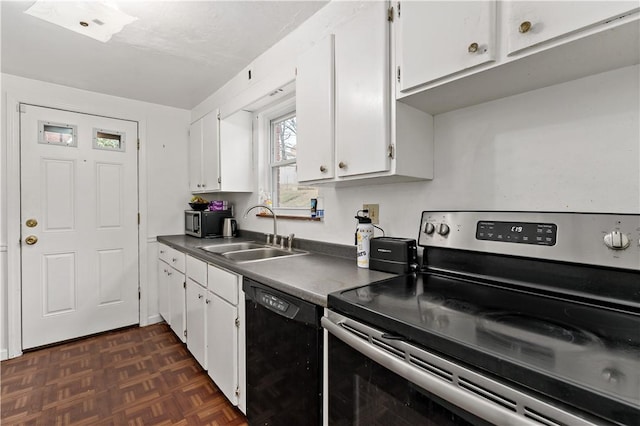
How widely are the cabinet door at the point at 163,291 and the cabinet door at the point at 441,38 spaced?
2.55 meters

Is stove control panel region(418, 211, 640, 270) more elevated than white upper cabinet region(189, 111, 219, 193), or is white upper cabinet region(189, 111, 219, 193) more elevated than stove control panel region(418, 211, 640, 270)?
white upper cabinet region(189, 111, 219, 193)

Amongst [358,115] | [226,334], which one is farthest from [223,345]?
[358,115]

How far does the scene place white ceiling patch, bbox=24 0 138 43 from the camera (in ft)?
5.14

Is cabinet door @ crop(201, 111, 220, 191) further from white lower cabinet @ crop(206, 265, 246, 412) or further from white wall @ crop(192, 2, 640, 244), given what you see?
white wall @ crop(192, 2, 640, 244)

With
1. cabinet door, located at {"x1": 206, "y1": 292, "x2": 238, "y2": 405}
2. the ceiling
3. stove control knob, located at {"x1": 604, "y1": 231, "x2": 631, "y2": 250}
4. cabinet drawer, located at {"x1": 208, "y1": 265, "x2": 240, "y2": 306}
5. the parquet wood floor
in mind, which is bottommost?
the parquet wood floor

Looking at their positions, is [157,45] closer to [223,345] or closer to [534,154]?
[223,345]

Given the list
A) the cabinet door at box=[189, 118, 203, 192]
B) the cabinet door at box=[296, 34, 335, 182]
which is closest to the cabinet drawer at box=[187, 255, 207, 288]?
the cabinet door at box=[296, 34, 335, 182]

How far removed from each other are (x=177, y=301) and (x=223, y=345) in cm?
96

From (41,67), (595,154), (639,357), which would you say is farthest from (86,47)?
(639,357)

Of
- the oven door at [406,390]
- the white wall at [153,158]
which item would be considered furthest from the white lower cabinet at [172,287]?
the oven door at [406,390]

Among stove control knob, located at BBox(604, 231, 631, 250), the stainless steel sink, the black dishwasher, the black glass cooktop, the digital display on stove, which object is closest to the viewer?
the black glass cooktop

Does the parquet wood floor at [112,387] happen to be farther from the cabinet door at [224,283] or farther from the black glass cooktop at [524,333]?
the black glass cooktop at [524,333]

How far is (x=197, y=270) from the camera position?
2.06 meters

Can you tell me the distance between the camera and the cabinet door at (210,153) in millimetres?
2688
